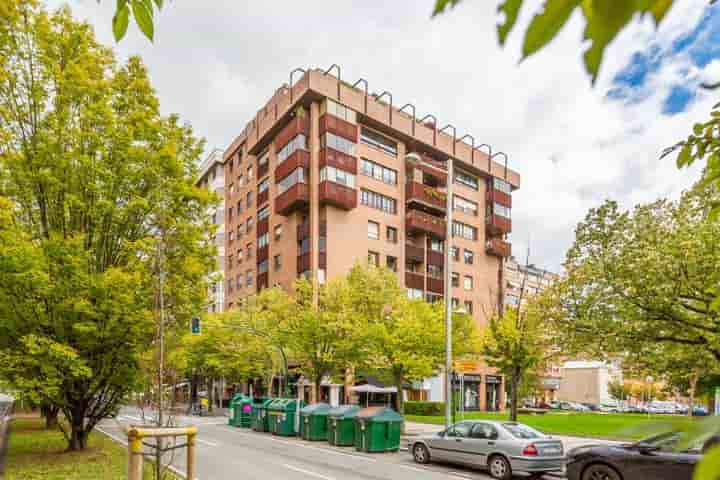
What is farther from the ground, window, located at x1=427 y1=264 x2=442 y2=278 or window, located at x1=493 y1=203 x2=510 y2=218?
window, located at x1=493 y1=203 x2=510 y2=218

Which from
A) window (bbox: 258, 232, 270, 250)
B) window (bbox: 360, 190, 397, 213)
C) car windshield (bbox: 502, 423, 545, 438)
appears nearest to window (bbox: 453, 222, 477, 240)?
window (bbox: 360, 190, 397, 213)

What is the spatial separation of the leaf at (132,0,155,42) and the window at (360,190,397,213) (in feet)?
144

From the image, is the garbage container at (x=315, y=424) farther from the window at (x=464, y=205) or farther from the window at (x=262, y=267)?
the window at (x=464, y=205)

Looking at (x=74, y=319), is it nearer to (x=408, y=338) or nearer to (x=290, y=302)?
(x=408, y=338)

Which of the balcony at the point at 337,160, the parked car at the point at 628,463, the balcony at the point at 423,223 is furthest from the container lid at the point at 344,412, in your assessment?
the balcony at the point at 423,223

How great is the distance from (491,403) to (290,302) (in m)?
27.6

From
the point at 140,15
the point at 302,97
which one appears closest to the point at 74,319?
the point at 140,15

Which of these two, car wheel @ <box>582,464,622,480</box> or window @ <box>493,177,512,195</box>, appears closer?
car wheel @ <box>582,464,622,480</box>

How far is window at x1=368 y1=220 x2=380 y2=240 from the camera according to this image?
4628 centimetres

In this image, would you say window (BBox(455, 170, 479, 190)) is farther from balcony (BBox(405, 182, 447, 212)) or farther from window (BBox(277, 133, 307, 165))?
window (BBox(277, 133, 307, 165))

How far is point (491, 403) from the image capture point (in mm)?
54938

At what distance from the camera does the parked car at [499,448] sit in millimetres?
13547

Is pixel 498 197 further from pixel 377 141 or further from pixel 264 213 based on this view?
pixel 264 213

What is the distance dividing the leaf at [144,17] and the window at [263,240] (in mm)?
49074
